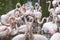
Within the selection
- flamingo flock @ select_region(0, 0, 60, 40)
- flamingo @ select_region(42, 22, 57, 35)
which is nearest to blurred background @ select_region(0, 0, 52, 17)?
flamingo flock @ select_region(0, 0, 60, 40)

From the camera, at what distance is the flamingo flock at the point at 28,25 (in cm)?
78

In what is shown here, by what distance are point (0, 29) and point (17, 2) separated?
33 centimetres

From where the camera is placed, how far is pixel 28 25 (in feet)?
2.68

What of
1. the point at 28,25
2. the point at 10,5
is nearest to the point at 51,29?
the point at 28,25

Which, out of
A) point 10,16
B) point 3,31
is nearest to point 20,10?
point 10,16

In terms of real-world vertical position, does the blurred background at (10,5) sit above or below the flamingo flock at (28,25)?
above

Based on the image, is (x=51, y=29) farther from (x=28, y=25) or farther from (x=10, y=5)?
(x=10, y=5)

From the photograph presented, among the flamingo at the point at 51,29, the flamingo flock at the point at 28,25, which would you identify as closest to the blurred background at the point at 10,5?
the flamingo flock at the point at 28,25

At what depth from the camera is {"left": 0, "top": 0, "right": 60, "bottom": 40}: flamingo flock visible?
2.56 feet

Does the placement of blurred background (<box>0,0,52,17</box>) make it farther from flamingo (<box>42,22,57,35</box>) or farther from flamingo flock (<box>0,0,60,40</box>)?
flamingo (<box>42,22,57,35</box>)

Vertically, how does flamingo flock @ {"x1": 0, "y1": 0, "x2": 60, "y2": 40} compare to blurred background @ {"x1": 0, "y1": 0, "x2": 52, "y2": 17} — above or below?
below

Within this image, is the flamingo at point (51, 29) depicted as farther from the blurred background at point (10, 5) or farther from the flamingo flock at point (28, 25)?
the blurred background at point (10, 5)

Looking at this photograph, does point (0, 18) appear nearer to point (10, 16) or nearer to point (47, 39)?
point (10, 16)

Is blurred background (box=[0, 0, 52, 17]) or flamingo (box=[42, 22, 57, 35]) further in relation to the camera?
blurred background (box=[0, 0, 52, 17])
